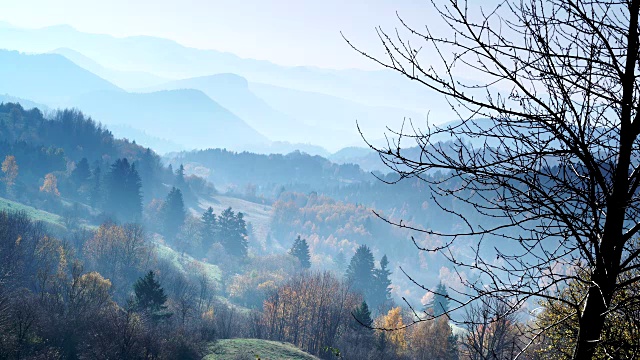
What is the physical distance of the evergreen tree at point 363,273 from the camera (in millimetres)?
103062

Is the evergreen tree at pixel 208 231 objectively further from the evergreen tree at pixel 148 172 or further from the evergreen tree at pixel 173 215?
the evergreen tree at pixel 148 172

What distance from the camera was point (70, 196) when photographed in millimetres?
121250

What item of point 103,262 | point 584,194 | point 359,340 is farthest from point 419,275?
point 584,194

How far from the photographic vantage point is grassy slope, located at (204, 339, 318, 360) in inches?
1752

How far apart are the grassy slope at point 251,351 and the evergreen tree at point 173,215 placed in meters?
80.5

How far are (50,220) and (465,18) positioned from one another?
104m

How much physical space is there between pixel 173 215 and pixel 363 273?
2021 inches

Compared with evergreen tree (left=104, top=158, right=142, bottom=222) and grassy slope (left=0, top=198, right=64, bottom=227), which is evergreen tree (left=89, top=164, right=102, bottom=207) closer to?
evergreen tree (left=104, top=158, right=142, bottom=222)

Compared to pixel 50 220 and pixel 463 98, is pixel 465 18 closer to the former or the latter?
pixel 463 98

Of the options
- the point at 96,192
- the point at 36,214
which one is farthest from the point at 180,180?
the point at 36,214

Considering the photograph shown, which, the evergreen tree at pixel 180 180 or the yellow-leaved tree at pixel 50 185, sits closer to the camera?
the yellow-leaved tree at pixel 50 185

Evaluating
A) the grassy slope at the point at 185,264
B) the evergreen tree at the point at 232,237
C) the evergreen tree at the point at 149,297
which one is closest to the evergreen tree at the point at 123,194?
the evergreen tree at the point at 232,237

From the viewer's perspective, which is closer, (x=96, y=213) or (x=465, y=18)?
(x=465, y=18)

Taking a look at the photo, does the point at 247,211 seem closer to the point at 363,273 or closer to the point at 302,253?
the point at 302,253
